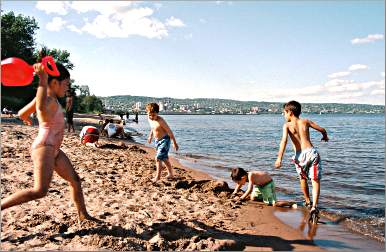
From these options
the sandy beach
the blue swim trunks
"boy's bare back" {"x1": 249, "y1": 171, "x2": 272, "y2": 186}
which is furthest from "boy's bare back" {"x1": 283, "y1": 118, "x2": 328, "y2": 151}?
the blue swim trunks

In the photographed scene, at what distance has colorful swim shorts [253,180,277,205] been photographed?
7384mm

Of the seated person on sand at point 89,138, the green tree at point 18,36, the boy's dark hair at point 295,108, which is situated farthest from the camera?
the green tree at point 18,36

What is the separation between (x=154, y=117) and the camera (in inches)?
330

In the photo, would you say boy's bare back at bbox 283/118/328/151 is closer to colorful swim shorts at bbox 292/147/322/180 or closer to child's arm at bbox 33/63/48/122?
colorful swim shorts at bbox 292/147/322/180

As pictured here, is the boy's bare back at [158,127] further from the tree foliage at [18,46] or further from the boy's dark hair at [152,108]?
the tree foliage at [18,46]

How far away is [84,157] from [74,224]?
20.7 feet

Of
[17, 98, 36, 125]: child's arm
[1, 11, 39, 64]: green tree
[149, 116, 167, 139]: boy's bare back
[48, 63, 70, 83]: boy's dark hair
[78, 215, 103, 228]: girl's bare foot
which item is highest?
[1, 11, 39, 64]: green tree

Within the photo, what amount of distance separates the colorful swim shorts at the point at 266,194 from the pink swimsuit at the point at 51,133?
4.48 metres

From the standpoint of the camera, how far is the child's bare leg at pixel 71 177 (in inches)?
177

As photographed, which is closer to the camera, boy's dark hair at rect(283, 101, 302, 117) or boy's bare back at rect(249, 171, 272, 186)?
boy's dark hair at rect(283, 101, 302, 117)

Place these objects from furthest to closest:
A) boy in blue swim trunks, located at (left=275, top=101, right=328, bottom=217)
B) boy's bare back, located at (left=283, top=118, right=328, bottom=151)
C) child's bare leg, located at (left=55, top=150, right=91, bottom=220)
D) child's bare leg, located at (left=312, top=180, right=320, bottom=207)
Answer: boy's bare back, located at (left=283, top=118, right=328, bottom=151) → boy in blue swim trunks, located at (left=275, top=101, right=328, bottom=217) → child's bare leg, located at (left=312, top=180, right=320, bottom=207) → child's bare leg, located at (left=55, top=150, right=91, bottom=220)

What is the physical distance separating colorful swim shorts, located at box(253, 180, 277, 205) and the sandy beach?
310 millimetres

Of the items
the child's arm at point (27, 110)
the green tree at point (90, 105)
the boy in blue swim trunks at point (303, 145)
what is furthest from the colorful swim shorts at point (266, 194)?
the green tree at point (90, 105)

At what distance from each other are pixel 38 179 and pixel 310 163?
174 inches
